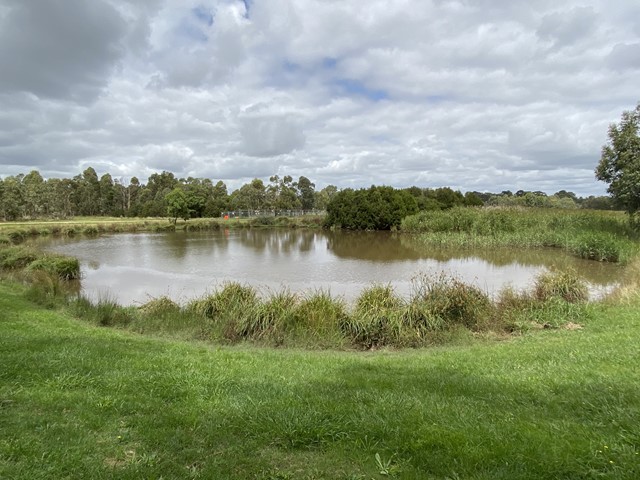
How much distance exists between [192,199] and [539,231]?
45365mm

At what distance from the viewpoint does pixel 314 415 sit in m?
4.11

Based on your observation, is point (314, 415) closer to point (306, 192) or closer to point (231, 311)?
point (231, 311)

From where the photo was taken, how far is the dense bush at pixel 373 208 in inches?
2073

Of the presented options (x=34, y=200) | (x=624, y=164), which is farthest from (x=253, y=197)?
(x=624, y=164)

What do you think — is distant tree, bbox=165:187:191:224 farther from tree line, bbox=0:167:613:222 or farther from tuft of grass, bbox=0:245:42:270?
tuft of grass, bbox=0:245:42:270

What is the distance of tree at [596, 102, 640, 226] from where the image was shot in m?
21.0

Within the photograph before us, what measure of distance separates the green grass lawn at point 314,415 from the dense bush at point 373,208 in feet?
152

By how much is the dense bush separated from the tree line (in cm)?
13

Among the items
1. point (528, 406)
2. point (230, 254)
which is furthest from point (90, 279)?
point (528, 406)

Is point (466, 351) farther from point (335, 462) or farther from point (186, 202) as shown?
point (186, 202)

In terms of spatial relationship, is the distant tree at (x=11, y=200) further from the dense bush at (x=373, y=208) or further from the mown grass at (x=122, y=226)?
the dense bush at (x=373, y=208)

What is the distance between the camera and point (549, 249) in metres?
28.1

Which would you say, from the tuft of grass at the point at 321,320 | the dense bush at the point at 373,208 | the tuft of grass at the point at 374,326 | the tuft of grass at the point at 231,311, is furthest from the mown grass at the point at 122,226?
the tuft of grass at the point at 374,326

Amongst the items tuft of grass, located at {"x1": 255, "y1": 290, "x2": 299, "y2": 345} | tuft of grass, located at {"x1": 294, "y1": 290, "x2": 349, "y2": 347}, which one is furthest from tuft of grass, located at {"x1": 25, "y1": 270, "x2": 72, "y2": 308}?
tuft of grass, located at {"x1": 294, "y1": 290, "x2": 349, "y2": 347}
